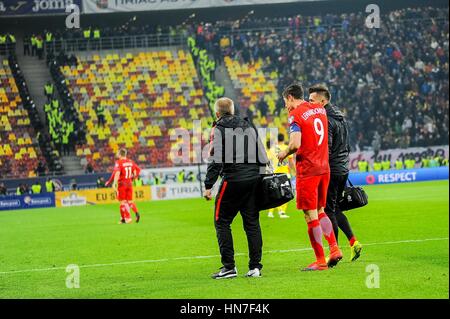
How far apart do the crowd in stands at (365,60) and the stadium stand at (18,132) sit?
32.9 ft

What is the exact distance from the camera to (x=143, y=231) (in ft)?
72.2

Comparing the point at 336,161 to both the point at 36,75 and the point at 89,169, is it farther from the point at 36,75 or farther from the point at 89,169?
the point at 36,75

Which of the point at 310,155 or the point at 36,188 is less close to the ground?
the point at 310,155

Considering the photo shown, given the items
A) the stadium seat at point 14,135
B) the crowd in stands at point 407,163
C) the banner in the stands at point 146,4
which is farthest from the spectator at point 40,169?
the crowd in stands at point 407,163

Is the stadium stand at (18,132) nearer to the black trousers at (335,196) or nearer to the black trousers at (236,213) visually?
the black trousers at (335,196)

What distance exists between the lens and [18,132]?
41.6 meters

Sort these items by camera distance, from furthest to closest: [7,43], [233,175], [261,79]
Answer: [261,79], [7,43], [233,175]

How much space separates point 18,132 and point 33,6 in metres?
5.72

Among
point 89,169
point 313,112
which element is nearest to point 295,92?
point 313,112

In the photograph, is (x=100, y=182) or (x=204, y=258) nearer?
(x=204, y=258)

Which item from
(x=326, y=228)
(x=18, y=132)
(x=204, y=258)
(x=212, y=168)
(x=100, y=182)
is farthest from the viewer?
(x=18, y=132)

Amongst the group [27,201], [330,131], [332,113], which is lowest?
[27,201]

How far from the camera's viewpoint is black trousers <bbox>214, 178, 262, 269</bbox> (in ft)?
39.8
